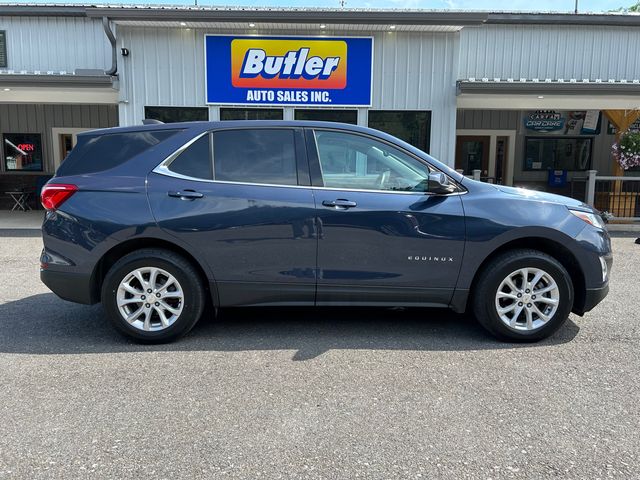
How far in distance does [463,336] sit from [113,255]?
3069mm

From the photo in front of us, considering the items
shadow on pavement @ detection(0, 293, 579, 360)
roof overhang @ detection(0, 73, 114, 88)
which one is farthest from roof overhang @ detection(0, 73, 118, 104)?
shadow on pavement @ detection(0, 293, 579, 360)

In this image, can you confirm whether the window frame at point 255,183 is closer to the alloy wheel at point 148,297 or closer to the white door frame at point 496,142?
the alloy wheel at point 148,297

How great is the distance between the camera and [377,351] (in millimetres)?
4086

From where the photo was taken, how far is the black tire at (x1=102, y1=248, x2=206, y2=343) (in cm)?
415

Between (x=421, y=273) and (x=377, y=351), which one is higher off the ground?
(x=421, y=273)

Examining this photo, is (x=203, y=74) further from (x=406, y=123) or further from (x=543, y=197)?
(x=543, y=197)

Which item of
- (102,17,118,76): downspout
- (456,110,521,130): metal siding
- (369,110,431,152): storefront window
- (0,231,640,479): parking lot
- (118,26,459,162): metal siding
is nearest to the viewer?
(0,231,640,479): parking lot

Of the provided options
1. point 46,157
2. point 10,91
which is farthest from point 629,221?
point 46,157

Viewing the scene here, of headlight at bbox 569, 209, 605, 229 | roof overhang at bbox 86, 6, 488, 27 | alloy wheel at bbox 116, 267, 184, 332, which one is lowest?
alloy wheel at bbox 116, 267, 184, 332

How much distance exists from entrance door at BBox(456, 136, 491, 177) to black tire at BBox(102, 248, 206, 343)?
504 inches

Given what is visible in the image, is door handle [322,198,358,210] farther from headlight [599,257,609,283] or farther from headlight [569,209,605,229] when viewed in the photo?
headlight [599,257,609,283]

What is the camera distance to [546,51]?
40.5ft

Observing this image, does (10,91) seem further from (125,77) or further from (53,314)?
(53,314)

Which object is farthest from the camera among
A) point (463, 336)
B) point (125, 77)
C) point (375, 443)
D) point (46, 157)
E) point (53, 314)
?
point (46, 157)
